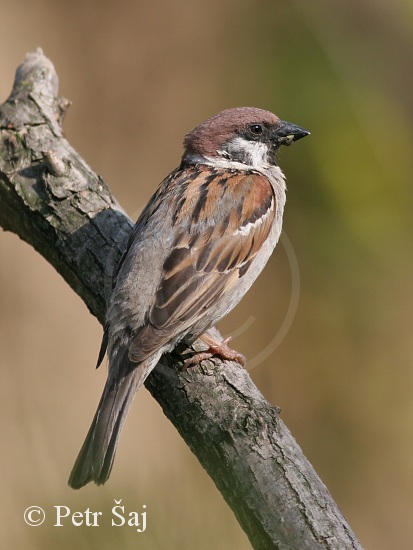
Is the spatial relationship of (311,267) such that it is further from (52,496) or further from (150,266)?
(52,496)

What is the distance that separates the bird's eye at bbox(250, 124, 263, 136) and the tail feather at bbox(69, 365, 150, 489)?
4.62ft

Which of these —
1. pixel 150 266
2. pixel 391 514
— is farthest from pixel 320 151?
pixel 391 514

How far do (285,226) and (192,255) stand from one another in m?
1.72

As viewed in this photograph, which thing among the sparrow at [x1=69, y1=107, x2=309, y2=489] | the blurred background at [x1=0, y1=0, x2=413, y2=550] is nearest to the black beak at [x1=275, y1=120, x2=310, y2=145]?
the sparrow at [x1=69, y1=107, x2=309, y2=489]

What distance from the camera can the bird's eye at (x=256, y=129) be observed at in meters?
3.80

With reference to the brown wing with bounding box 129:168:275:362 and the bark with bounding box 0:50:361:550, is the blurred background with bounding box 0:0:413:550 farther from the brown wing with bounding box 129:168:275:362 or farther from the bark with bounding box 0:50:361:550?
the brown wing with bounding box 129:168:275:362

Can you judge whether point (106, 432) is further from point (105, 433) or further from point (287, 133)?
point (287, 133)

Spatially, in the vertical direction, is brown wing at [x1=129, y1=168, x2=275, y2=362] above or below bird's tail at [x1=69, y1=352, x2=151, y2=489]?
above

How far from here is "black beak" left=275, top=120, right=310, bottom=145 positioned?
12.6 feet
